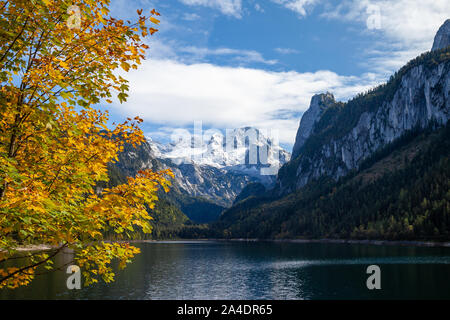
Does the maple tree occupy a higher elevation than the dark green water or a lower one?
higher

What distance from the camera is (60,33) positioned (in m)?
10.9

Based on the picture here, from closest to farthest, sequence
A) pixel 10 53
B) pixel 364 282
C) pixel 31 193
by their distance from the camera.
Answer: pixel 31 193 < pixel 10 53 < pixel 364 282

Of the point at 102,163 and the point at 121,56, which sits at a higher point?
the point at 121,56

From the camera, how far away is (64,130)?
11430 millimetres

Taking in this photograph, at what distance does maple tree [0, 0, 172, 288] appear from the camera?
383 inches

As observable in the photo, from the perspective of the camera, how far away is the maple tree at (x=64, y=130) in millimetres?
9719

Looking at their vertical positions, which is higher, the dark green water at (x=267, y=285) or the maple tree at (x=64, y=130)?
the maple tree at (x=64, y=130)

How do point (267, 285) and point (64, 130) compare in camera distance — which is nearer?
point (64, 130)

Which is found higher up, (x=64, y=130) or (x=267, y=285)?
(x=64, y=130)

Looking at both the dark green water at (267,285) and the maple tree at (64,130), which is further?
the dark green water at (267,285)

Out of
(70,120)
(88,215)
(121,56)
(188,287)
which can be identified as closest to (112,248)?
(88,215)

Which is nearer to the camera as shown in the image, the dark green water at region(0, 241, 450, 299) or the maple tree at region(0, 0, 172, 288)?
the maple tree at region(0, 0, 172, 288)
